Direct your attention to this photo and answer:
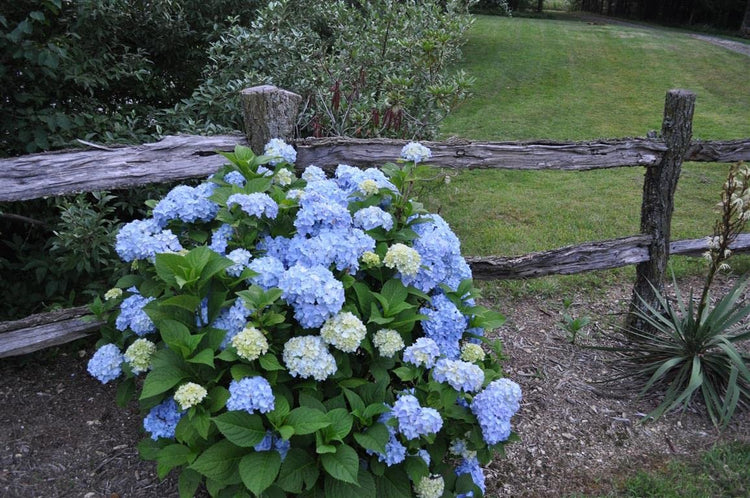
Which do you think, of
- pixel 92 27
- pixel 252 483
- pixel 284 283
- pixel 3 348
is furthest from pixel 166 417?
pixel 92 27

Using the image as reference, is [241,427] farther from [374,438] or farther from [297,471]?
[374,438]

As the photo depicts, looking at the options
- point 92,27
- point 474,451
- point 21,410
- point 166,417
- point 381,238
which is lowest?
point 21,410

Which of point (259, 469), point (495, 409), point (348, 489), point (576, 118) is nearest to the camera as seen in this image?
point (259, 469)

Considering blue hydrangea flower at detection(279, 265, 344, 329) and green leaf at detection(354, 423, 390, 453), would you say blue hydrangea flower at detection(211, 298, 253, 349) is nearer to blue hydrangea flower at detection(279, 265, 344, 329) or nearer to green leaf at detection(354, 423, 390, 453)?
blue hydrangea flower at detection(279, 265, 344, 329)

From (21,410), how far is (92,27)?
8.52ft

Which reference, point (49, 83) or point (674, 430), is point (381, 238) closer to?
point (674, 430)

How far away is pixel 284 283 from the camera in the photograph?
2.11 m

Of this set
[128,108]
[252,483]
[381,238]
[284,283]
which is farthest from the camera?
[128,108]

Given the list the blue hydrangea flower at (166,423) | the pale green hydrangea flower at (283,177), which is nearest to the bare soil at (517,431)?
the blue hydrangea flower at (166,423)

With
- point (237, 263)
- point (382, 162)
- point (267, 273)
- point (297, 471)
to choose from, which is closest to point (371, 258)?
point (267, 273)

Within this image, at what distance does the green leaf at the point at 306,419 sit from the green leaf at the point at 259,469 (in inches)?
5.1

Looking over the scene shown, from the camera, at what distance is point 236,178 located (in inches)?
107

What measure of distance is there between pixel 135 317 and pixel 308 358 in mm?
826

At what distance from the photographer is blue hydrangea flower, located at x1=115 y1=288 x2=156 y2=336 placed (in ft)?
7.79
